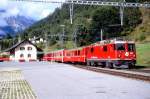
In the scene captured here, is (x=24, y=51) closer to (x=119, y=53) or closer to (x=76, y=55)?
(x=76, y=55)

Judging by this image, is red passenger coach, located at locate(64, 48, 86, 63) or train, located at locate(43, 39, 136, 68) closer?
train, located at locate(43, 39, 136, 68)

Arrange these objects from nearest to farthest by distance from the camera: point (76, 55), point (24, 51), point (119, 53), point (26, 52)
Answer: point (119, 53)
point (76, 55)
point (26, 52)
point (24, 51)

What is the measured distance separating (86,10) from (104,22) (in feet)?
118

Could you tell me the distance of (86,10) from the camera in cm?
14762

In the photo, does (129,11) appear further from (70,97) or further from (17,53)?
(70,97)

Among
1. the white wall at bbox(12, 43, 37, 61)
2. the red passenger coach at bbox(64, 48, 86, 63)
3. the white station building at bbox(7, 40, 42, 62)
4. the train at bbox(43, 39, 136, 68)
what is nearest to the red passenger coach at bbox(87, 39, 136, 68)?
the train at bbox(43, 39, 136, 68)

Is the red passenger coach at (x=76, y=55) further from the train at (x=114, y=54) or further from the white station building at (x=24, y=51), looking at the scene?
the white station building at (x=24, y=51)

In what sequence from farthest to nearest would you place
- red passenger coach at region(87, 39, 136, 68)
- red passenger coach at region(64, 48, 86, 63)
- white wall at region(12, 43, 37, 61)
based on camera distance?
white wall at region(12, 43, 37, 61) → red passenger coach at region(64, 48, 86, 63) → red passenger coach at region(87, 39, 136, 68)

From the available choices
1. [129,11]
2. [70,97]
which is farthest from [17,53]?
[70,97]

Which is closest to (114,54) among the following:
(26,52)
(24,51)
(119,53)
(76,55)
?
(119,53)

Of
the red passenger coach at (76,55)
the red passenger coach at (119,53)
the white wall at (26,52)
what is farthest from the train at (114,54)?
the white wall at (26,52)

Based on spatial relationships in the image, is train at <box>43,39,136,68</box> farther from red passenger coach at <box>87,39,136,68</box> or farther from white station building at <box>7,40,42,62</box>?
white station building at <box>7,40,42,62</box>

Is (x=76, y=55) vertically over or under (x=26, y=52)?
under

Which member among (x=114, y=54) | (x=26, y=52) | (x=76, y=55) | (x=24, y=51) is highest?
(x=24, y=51)
